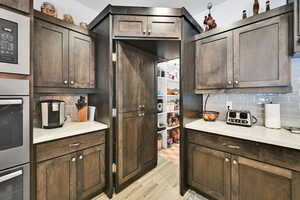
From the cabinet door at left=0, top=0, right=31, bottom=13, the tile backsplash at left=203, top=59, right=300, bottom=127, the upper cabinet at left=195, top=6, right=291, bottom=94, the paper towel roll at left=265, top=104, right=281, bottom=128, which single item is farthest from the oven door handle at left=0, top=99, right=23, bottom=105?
the paper towel roll at left=265, top=104, right=281, bottom=128

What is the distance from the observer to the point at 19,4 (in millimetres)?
985

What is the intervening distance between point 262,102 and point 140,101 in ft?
5.39

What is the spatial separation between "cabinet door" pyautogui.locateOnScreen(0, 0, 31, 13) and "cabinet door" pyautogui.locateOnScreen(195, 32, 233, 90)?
6.10 ft

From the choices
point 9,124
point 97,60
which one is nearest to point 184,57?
point 97,60

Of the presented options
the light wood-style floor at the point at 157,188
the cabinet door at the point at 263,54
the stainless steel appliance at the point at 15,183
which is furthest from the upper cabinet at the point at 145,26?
the light wood-style floor at the point at 157,188

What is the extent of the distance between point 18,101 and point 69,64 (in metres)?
0.82

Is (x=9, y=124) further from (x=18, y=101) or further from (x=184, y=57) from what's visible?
(x=184, y=57)

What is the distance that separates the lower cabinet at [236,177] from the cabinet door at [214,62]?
2.76 ft

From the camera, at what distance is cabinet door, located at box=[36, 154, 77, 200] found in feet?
3.86

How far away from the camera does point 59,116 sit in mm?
1536

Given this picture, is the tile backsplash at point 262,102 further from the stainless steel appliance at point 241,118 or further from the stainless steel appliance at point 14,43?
the stainless steel appliance at point 14,43

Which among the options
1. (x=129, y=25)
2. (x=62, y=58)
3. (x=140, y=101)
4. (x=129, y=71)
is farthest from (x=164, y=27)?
(x=62, y=58)

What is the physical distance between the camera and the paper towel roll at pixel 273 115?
4.88 ft

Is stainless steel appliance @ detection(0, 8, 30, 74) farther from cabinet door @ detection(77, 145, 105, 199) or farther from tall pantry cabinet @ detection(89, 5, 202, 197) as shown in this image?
cabinet door @ detection(77, 145, 105, 199)
